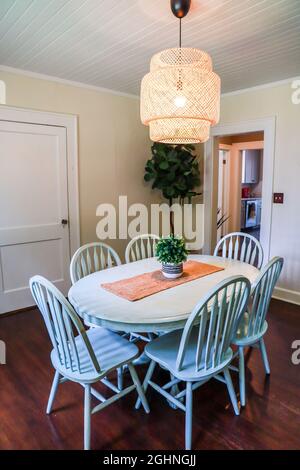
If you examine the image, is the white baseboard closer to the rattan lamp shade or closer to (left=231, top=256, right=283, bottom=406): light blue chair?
(left=231, top=256, right=283, bottom=406): light blue chair

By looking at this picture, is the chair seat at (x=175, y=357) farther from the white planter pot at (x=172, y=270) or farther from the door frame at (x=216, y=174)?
the door frame at (x=216, y=174)

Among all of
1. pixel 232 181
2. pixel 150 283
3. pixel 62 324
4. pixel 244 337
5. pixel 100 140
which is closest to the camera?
pixel 62 324

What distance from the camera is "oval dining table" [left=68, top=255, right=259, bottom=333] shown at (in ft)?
5.44

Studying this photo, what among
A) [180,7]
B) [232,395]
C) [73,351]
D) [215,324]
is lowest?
[232,395]

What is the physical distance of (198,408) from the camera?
78.4 inches

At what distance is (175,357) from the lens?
5.82ft

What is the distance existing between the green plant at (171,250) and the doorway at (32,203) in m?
1.81

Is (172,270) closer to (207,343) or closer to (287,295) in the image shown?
(207,343)

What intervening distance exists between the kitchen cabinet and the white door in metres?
5.37

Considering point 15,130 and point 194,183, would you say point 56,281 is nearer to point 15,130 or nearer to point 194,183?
point 15,130

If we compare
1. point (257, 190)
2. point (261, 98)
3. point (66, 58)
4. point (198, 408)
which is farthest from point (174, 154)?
point (257, 190)

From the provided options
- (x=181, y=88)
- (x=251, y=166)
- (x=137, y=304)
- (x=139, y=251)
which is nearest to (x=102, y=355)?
(x=137, y=304)

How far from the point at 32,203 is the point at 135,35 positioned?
195 centimetres

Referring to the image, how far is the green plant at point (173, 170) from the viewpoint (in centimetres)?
400
